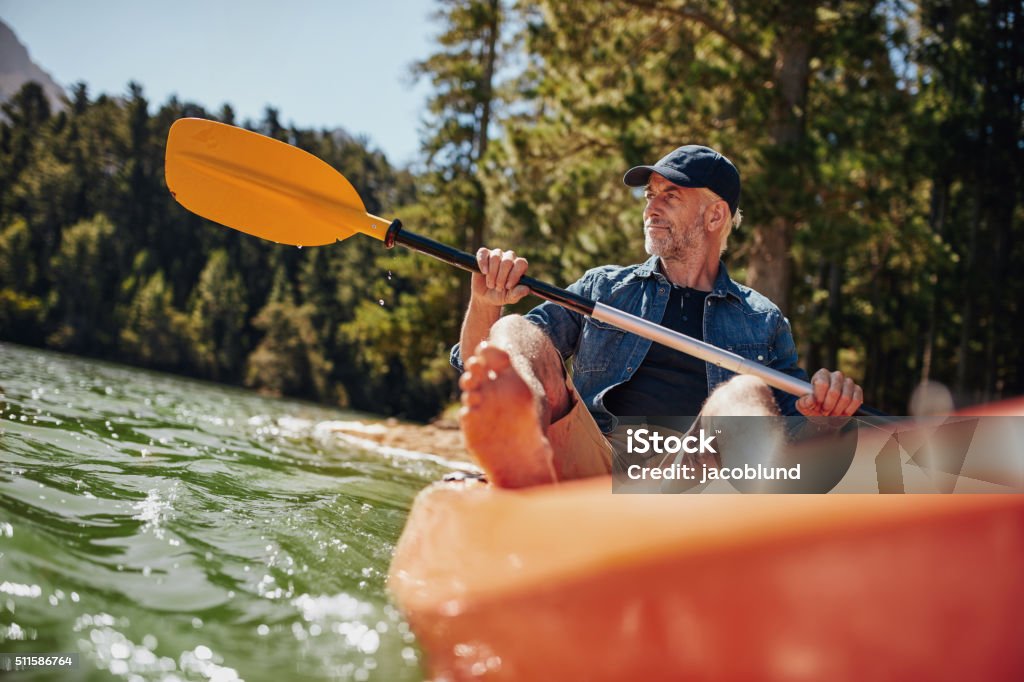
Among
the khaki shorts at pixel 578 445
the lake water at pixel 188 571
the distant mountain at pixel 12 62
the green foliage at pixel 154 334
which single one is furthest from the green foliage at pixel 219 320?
the distant mountain at pixel 12 62

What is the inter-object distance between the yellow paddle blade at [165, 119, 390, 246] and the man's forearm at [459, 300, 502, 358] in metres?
0.77

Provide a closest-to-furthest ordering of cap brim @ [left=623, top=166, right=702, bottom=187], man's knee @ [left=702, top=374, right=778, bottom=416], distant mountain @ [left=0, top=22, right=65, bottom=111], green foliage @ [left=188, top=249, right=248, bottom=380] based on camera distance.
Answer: man's knee @ [left=702, top=374, right=778, bottom=416]
cap brim @ [left=623, top=166, right=702, bottom=187]
green foliage @ [left=188, top=249, right=248, bottom=380]
distant mountain @ [left=0, top=22, right=65, bottom=111]

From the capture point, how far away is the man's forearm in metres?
2.00

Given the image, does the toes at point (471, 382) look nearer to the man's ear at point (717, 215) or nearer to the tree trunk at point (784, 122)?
the man's ear at point (717, 215)

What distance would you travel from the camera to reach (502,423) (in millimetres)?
1256

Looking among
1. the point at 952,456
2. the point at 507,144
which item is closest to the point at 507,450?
the point at 952,456

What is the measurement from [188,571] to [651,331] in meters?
1.31

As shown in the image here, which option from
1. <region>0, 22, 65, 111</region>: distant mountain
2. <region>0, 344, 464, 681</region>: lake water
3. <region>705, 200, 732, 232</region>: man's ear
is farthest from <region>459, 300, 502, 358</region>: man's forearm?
<region>0, 22, 65, 111</region>: distant mountain

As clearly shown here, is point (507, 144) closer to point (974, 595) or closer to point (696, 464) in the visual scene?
point (696, 464)

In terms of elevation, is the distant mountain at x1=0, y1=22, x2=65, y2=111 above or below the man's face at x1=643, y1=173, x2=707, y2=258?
above

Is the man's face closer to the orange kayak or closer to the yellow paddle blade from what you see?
the yellow paddle blade

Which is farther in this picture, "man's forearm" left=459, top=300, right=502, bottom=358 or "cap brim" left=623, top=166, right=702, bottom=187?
"cap brim" left=623, top=166, right=702, bottom=187

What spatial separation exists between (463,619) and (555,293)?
1.18 metres

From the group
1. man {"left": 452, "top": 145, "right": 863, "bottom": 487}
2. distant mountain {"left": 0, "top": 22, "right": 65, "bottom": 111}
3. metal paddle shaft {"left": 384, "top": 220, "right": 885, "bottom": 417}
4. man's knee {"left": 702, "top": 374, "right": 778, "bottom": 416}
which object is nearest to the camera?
man's knee {"left": 702, "top": 374, "right": 778, "bottom": 416}
